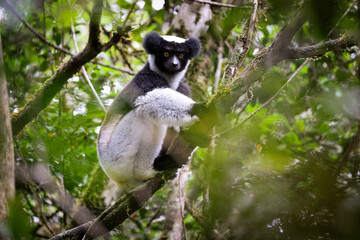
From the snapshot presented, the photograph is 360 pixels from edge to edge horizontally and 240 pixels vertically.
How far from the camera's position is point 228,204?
3176mm

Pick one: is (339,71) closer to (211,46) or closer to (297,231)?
(211,46)

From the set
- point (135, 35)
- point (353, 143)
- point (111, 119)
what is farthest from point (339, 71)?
point (111, 119)

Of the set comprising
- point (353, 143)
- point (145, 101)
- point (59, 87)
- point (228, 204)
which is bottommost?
point (228, 204)

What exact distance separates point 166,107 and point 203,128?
0.64 metres

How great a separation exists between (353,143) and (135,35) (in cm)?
303

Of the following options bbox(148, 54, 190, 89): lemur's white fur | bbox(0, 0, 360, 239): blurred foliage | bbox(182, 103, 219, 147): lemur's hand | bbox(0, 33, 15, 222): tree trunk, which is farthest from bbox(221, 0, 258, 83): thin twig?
bbox(0, 33, 15, 222): tree trunk

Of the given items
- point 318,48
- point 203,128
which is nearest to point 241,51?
point 318,48

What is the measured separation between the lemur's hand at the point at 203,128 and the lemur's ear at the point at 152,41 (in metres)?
1.85

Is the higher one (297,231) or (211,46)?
(211,46)

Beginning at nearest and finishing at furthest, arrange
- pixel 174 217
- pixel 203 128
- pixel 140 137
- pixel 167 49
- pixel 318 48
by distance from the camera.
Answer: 1. pixel 318 48
2. pixel 203 128
3. pixel 140 137
4. pixel 174 217
5. pixel 167 49

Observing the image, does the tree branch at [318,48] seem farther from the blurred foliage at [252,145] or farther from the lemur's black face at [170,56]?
the lemur's black face at [170,56]

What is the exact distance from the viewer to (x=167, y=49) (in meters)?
4.44

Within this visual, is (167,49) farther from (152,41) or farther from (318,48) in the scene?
(318,48)

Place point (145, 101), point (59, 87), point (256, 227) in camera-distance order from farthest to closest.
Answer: point (59, 87)
point (145, 101)
point (256, 227)
